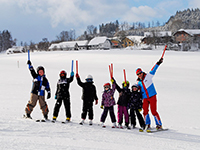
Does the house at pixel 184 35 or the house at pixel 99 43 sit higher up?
the house at pixel 184 35

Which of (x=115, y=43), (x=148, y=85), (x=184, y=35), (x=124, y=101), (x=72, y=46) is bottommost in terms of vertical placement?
(x=124, y=101)

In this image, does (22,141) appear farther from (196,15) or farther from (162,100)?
(196,15)

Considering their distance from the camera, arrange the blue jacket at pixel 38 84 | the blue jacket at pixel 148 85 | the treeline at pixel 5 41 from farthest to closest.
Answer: the treeline at pixel 5 41 < the blue jacket at pixel 38 84 < the blue jacket at pixel 148 85

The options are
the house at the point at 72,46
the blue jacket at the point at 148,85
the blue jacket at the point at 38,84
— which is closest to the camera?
the blue jacket at the point at 148,85

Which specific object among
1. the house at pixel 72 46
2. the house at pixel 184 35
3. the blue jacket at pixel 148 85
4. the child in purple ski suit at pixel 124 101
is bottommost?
the child in purple ski suit at pixel 124 101

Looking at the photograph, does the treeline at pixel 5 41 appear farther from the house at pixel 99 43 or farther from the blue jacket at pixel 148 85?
the blue jacket at pixel 148 85

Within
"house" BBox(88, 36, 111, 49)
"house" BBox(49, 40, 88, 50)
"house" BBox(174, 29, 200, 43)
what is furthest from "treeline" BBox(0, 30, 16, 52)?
"house" BBox(174, 29, 200, 43)

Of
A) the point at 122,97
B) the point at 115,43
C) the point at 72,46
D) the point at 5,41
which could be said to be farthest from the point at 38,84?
the point at 5,41

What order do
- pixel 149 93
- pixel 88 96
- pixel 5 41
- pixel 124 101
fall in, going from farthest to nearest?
pixel 5 41 < pixel 88 96 < pixel 124 101 < pixel 149 93

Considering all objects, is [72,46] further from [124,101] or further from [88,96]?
[124,101]

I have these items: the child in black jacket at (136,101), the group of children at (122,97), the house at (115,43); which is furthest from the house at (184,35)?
the child in black jacket at (136,101)

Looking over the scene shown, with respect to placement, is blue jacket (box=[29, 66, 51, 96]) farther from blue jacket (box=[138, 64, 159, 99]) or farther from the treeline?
the treeline

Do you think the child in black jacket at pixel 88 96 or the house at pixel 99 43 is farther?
the house at pixel 99 43

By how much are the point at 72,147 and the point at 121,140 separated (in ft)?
4.23
